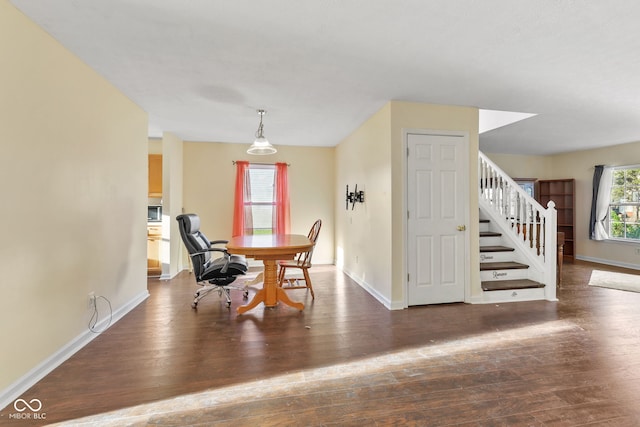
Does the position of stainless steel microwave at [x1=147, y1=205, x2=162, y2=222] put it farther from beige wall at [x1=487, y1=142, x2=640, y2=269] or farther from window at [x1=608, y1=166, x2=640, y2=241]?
window at [x1=608, y1=166, x2=640, y2=241]

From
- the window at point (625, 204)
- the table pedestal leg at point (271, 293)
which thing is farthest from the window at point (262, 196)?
the window at point (625, 204)

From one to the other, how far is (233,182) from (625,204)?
7.79 metres

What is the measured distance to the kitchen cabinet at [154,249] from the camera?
16.0 feet

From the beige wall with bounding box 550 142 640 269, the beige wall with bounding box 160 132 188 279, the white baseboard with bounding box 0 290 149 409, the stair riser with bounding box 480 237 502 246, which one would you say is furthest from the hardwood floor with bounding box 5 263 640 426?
the beige wall with bounding box 550 142 640 269

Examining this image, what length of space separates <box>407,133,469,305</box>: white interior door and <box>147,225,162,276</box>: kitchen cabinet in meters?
4.02

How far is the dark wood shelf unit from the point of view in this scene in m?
6.59

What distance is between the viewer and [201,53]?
7.73 ft

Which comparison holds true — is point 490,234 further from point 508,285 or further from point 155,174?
point 155,174

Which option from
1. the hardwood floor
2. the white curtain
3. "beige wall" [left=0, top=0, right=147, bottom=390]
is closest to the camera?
the hardwood floor

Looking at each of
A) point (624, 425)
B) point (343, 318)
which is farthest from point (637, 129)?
point (343, 318)

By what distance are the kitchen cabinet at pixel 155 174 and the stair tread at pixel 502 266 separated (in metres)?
5.23

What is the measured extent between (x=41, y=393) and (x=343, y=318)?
7.90ft

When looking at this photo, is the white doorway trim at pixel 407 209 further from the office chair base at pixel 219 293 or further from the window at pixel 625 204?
the window at pixel 625 204

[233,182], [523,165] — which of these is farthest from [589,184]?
[233,182]
